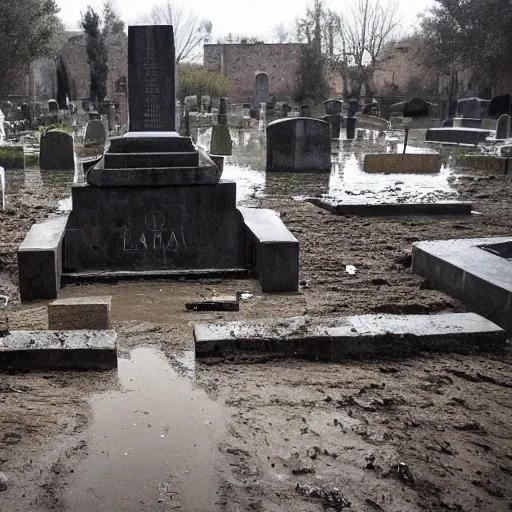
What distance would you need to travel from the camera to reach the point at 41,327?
4.44 metres

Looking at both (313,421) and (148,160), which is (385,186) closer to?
(148,160)

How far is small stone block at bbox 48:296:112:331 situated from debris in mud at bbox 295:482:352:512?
1.98 meters

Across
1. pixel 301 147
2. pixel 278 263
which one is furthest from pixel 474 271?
pixel 301 147

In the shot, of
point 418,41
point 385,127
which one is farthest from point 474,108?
point 418,41

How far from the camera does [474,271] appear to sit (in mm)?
4824

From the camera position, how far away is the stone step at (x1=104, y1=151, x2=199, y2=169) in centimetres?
622

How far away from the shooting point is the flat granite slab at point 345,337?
3873 millimetres

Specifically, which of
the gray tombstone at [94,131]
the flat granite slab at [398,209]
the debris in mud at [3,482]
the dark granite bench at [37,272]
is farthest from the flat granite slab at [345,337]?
the gray tombstone at [94,131]

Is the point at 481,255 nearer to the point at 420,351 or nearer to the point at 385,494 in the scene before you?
the point at 420,351

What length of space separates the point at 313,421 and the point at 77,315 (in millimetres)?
1721

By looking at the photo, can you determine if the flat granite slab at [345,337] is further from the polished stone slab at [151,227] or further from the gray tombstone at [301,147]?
the gray tombstone at [301,147]

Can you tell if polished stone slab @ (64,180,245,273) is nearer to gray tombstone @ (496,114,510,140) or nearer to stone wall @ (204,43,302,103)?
gray tombstone @ (496,114,510,140)

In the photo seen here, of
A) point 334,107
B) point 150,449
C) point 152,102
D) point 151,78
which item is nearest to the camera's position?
point 150,449

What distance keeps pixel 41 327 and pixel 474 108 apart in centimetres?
3108
